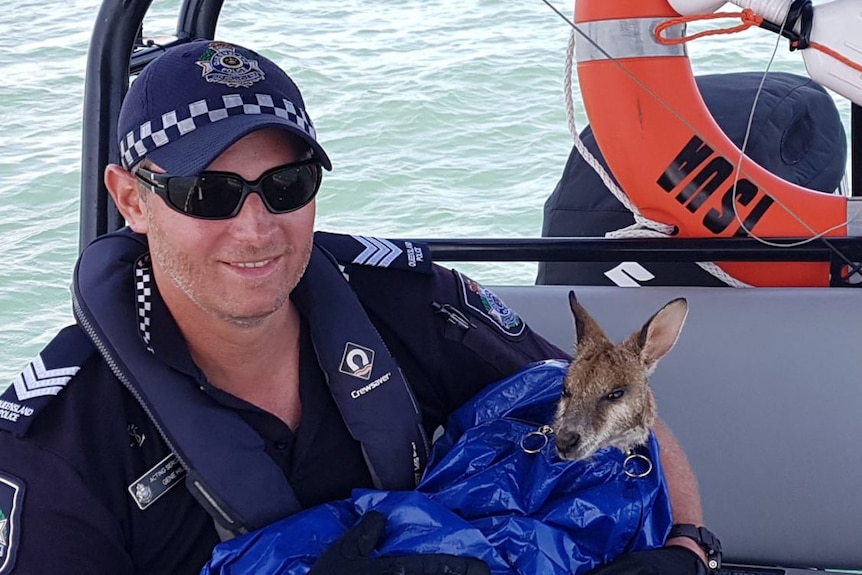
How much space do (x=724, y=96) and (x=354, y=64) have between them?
458 centimetres

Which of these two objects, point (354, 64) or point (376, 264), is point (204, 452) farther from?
point (354, 64)

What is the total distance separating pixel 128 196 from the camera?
4.91 feet

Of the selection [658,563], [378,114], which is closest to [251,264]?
[658,563]

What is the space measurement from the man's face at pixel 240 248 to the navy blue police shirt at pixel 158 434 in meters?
0.09

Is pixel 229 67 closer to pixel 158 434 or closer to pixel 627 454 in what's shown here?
pixel 158 434

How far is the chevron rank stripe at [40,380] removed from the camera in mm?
1378

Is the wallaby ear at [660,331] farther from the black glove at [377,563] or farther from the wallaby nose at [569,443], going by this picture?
the black glove at [377,563]

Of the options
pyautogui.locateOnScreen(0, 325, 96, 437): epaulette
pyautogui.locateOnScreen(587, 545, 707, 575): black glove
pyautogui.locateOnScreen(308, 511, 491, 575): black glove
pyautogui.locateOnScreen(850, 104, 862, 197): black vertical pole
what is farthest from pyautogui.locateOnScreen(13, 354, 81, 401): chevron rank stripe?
pyautogui.locateOnScreen(850, 104, 862, 197): black vertical pole

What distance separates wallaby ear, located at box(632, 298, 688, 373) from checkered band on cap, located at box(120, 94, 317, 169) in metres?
0.50

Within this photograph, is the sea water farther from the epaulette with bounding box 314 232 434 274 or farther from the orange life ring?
the epaulette with bounding box 314 232 434 274

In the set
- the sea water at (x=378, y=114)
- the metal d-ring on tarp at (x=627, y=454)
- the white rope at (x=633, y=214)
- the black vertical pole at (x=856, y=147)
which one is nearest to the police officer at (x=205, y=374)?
the metal d-ring on tarp at (x=627, y=454)

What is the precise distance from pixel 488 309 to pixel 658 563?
1.61 feet

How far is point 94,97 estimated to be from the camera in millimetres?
1841

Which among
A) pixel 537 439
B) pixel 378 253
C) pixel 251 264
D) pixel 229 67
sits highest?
pixel 229 67
